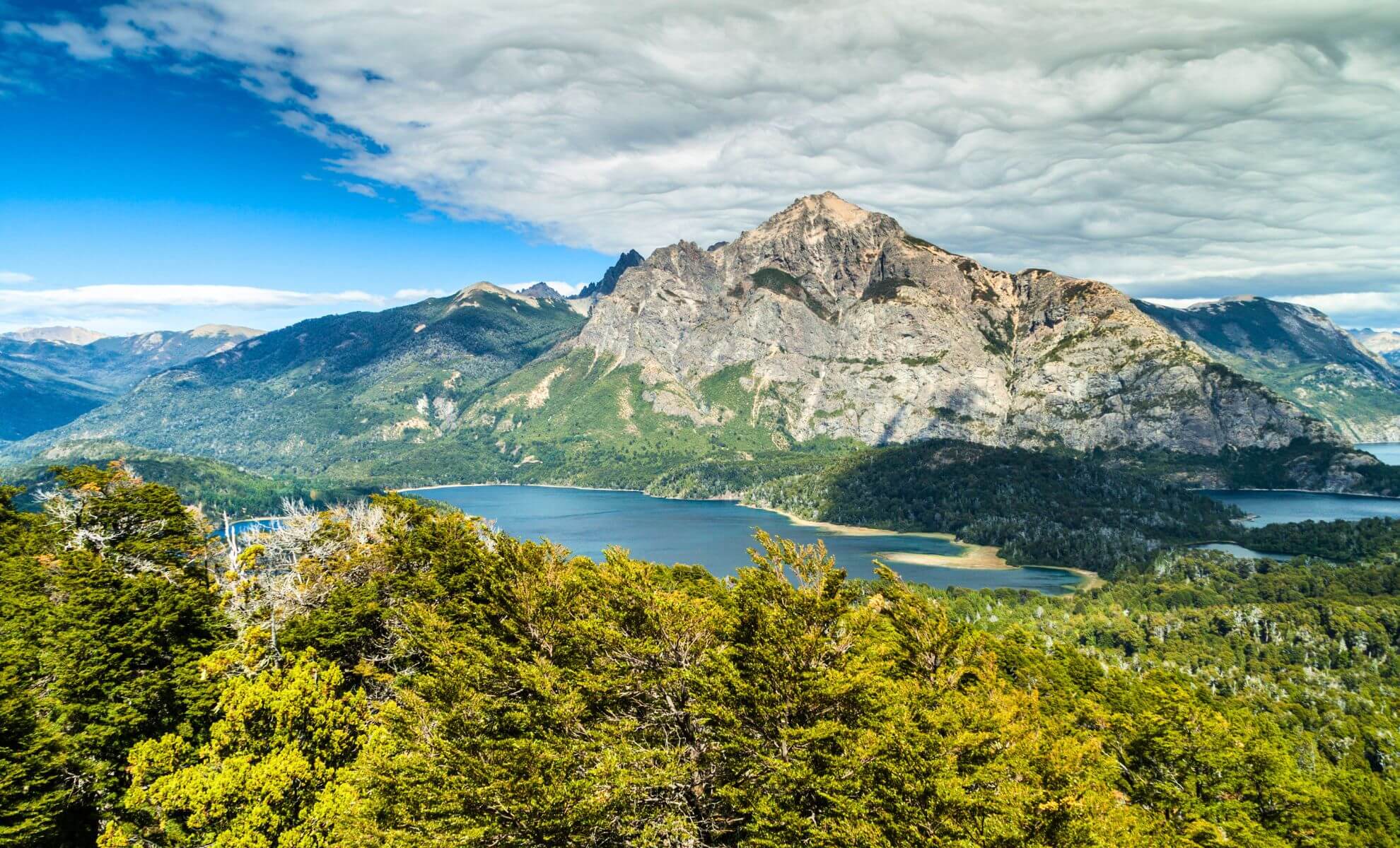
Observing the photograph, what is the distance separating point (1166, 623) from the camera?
153m

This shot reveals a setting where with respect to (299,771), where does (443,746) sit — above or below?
above

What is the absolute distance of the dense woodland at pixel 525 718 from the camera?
A: 24.5 m

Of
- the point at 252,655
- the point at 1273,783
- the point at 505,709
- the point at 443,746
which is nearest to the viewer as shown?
the point at 443,746

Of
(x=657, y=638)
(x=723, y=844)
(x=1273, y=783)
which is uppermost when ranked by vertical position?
(x=657, y=638)

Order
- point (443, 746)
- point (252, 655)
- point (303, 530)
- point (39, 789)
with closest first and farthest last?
point (443, 746) → point (39, 789) → point (252, 655) → point (303, 530)

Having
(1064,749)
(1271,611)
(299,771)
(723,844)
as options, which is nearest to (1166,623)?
(1271,611)

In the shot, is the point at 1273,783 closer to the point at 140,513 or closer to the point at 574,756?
the point at 574,756

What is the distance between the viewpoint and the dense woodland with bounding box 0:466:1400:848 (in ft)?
80.4

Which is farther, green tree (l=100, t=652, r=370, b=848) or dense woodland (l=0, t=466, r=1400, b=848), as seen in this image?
green tree (l=100, t=652, r=370, b=848)

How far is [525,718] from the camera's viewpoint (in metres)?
28.6

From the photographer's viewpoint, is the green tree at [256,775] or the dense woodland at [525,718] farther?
the green tree at [256,775]

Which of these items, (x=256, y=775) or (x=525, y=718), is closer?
(x=256, y=775)

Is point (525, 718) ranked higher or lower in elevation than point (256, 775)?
higher

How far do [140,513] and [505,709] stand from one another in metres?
37.2
